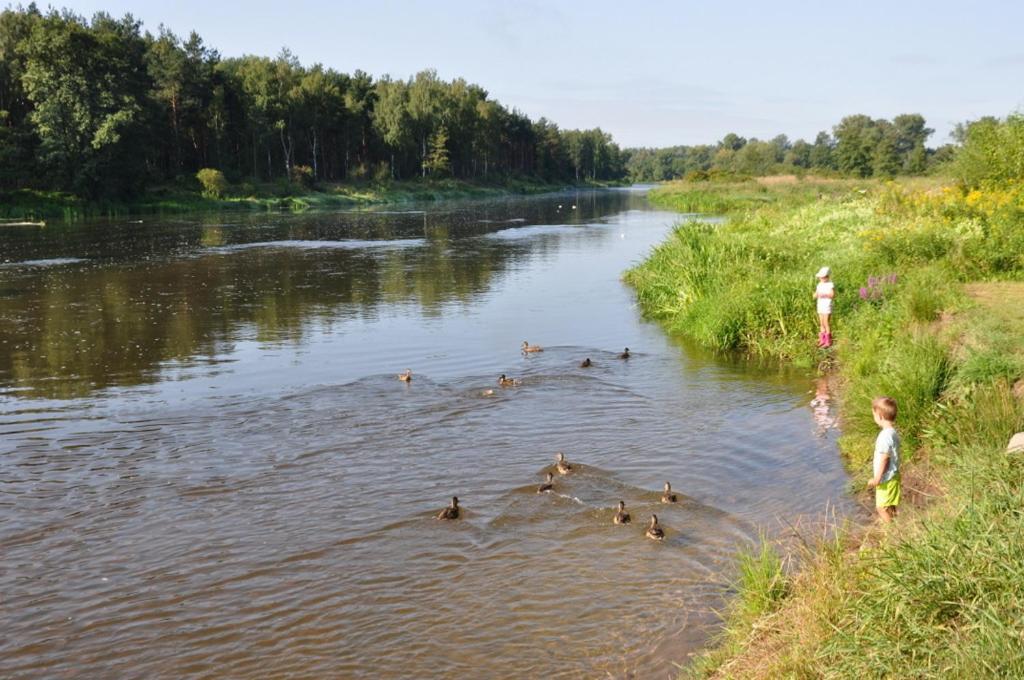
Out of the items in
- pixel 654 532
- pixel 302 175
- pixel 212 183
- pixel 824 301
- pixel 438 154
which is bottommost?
pixel 654 532

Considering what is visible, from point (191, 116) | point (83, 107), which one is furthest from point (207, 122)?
point (83, 107)

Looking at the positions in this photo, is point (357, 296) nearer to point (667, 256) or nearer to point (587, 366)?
point (667, 256)

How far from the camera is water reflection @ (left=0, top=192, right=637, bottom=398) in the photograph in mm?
19391

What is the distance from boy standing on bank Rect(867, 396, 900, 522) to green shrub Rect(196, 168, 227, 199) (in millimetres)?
77304

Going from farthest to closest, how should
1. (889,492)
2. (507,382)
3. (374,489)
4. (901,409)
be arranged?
(507,382) → (374,489) → (901,409) → (889,492)

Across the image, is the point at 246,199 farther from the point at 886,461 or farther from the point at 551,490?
the point at 886,461

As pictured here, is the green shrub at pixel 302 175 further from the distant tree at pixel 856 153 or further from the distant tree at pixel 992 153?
the distant tree at pixel 992 153

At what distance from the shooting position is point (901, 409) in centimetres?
1064

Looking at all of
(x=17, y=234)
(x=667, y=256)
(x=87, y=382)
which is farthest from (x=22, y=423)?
(x=17, y=234)

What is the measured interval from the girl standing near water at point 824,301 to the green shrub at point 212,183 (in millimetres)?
70282

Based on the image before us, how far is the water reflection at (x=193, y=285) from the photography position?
19391mm

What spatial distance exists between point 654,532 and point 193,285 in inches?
983

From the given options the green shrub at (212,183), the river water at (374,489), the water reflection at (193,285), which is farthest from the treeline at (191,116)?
the river water at (374,489)

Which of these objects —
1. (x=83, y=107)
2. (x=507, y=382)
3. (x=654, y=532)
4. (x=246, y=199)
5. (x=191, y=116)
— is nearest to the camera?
(x=654, y=532)
